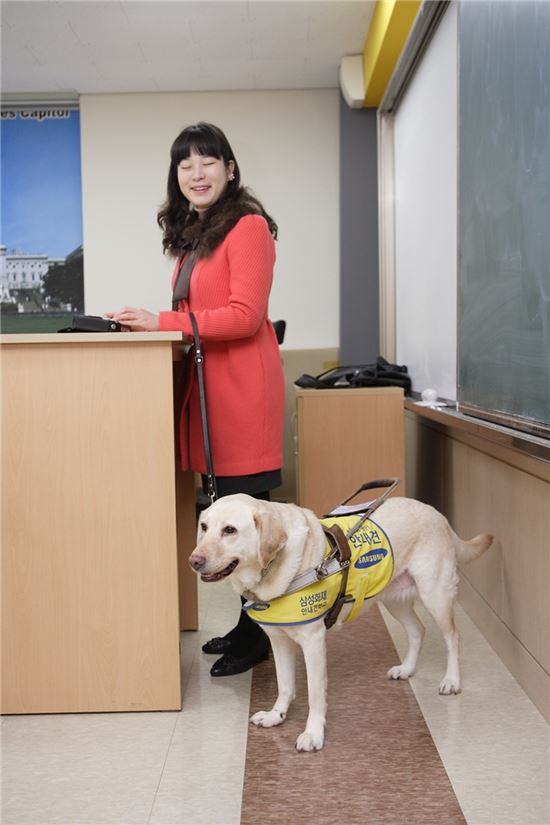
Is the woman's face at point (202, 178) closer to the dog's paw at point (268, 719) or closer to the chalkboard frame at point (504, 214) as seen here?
the chalkboard frame at point (504, 214)

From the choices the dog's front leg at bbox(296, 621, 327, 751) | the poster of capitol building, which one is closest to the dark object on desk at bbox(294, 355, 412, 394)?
the dog's front leg at bbox(296, 621, 327, 751)

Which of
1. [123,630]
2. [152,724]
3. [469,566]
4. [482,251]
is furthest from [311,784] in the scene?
[482,251]

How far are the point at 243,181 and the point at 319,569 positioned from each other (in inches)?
188

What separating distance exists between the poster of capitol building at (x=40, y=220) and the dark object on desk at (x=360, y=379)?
280 cm

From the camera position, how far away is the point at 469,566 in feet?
10.2

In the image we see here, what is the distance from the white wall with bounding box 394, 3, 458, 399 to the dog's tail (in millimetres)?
1150

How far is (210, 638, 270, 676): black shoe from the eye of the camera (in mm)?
2467

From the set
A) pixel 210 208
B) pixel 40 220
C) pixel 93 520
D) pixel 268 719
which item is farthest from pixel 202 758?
pixel 40 220

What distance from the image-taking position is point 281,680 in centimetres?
214

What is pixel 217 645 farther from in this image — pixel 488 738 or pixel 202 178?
pixel 202 178

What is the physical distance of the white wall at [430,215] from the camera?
140 inches

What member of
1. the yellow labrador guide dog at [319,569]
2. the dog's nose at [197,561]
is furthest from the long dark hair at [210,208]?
the dog's nose at [197,561]

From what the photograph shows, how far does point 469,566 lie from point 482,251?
1170mm

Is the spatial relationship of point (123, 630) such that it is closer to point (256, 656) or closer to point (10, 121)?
point (256, 656)
